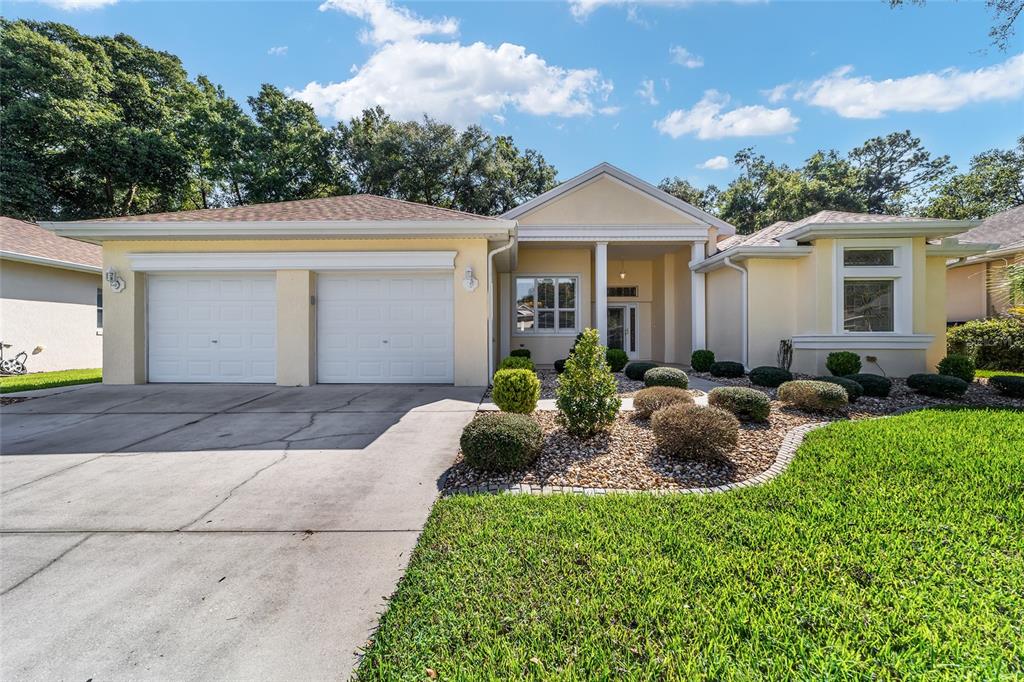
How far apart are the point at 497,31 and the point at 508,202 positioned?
1496 centimetres

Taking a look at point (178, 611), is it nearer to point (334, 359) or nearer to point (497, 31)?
point (334, 359)

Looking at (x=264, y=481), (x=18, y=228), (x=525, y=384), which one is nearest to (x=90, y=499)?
(x=264, y=481)

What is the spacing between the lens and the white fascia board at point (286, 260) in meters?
8.94

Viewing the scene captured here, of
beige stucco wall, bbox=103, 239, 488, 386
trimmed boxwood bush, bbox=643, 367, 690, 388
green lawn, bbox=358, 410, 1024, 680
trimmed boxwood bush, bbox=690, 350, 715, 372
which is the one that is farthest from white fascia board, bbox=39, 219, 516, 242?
trimmed boxwood bush, bbox=690, 350, 715, 372

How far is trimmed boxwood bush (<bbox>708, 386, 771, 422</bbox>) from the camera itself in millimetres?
6027

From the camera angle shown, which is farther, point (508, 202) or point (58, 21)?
point (508, 202)

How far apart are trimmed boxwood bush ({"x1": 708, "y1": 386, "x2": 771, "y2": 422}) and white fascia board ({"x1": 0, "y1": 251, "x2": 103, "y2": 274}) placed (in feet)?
59.9

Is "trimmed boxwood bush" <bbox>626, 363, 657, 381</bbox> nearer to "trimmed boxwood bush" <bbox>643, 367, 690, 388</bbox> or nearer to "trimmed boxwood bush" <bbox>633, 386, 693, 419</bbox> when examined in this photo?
"trimmed boxwood bush" <bbox>643, 367, 690, 388</bbox>

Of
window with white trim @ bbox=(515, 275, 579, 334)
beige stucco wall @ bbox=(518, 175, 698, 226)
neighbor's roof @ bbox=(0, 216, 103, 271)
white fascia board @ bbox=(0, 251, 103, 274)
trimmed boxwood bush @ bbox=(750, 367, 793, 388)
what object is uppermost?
beige stucco wall @ bbox=(518, 175, 698, 226)

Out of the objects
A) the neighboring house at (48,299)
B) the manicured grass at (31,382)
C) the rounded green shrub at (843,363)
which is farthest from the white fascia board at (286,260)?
the rounded green shrub at (843,363)

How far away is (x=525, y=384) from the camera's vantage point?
19.9ft

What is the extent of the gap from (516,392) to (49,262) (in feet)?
51.3

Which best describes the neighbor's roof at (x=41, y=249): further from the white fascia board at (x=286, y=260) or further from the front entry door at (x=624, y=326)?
the front entry door at (x=624, y=326)

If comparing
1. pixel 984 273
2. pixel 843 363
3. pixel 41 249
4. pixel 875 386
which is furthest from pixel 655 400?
pixel 41 249
